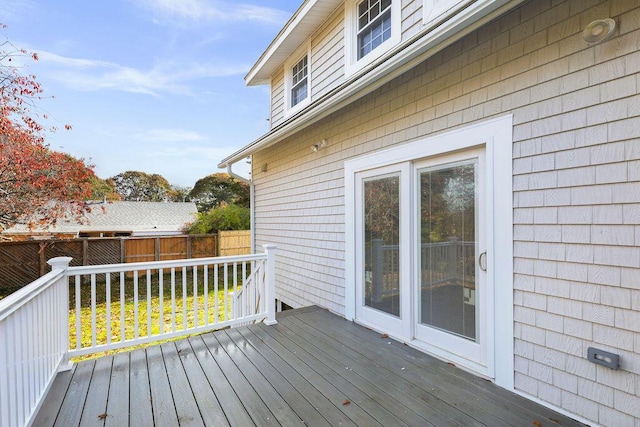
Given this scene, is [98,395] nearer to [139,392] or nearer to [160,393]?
[139,392]

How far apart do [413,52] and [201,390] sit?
3.41 metres

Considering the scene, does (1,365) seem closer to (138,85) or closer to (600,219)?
(600,219)

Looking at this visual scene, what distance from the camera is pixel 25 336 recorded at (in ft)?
6.86

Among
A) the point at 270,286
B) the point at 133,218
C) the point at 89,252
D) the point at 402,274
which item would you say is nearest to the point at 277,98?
the point at 270,286

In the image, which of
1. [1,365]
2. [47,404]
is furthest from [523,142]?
[47,404]

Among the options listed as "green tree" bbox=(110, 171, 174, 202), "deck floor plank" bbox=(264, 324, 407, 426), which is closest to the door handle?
"deck floor plank" bbox=(264, 324, 407, 426)

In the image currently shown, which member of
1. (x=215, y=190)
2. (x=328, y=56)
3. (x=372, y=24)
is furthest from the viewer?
(x=215, y=190)

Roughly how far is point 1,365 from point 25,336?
50 centimetres

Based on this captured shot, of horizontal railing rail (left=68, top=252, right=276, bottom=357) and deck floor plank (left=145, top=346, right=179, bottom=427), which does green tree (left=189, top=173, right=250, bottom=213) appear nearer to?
horizontal railing rail (left=68, top=252, right=276, bottom=357)

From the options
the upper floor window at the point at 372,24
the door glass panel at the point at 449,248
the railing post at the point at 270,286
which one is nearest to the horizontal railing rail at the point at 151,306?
the railing post at the point at 270,286

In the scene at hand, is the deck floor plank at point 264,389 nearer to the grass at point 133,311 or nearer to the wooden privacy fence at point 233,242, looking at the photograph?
the grass at point 133,311

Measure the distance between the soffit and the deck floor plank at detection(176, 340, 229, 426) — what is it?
18.3 ft

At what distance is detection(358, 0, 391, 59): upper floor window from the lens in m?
4.25

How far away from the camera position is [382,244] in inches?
147
